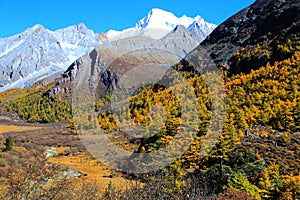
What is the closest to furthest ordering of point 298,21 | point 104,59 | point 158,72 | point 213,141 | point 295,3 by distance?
point 213,141, point 298,21, point 295,3, point 158,72, point 104,59

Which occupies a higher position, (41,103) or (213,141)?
(41,103)

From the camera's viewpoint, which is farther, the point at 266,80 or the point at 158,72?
the point at 158,72

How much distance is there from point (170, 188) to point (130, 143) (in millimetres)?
18321

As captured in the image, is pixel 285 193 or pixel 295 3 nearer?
pixel 285 193

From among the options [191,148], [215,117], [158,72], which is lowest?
[191,148]

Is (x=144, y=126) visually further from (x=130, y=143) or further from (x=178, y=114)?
(x=178, y=114)

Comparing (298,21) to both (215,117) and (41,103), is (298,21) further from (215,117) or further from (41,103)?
(41,103)

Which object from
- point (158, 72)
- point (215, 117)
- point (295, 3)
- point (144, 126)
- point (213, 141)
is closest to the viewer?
point (213, 141)

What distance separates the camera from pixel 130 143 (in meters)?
33.4

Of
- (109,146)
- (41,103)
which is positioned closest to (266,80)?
(109,146)

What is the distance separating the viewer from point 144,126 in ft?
108

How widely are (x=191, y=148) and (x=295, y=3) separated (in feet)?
149

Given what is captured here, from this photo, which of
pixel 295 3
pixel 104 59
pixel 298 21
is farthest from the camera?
pixel 104 59

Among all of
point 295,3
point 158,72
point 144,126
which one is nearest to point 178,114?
point 144,126
